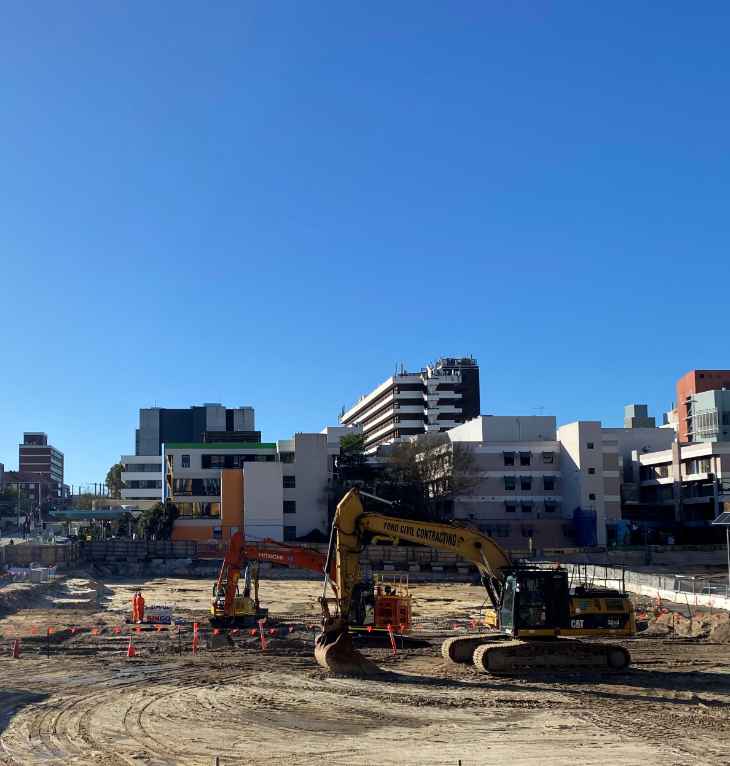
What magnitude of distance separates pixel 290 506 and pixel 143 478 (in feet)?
157

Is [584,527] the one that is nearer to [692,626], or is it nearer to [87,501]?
[692,626]

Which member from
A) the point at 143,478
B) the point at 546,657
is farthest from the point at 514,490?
the point at 546,657

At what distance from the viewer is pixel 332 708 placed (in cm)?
2075

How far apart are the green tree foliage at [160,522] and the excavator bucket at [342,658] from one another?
6597 centimetres

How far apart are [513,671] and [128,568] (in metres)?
57.5

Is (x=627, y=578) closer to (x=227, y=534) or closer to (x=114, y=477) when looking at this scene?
(x=227, y=534)

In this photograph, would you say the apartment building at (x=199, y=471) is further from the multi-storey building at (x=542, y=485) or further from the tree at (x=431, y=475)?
the multi-storey building at (x=542, y=485)

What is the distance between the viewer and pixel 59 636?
3409 cm

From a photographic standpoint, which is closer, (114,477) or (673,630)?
(673,630)

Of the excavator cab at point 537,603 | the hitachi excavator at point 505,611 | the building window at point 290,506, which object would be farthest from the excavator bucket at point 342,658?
the building window at point 290,506

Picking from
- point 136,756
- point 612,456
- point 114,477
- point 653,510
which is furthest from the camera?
point 114,477

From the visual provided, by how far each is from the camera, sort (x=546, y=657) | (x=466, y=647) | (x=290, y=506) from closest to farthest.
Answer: (x=546, y=657)
(x=466, y=647)
(x=290, y=506)

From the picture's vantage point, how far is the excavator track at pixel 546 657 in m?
24.6

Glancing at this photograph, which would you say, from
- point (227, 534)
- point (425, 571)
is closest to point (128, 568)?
point (227, 534)
